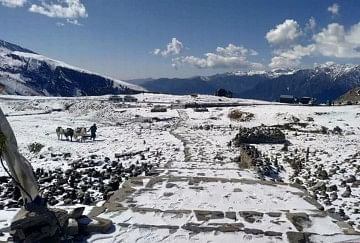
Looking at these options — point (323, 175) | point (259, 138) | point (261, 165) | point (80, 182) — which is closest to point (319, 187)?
point (323, 175)

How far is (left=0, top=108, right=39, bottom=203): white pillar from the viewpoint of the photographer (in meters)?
7.37

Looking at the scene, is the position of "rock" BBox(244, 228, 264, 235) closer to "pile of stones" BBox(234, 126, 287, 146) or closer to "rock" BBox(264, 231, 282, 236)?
"rock" BBox(264, 231, 282, 236)

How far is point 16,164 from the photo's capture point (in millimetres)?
7586

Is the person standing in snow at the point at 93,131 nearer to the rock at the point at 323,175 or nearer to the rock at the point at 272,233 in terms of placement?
the rock at the point at 323,175

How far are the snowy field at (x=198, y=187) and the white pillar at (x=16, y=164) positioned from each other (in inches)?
56.1

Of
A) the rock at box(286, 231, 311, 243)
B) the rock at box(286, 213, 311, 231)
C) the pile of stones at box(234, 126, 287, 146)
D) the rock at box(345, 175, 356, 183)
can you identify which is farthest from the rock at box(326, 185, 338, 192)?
the pile of stones at box(234, 126, 287, 146)

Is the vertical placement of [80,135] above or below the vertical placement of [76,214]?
below

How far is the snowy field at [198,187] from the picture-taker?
27.9 feet

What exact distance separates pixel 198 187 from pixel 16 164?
19.2 ft

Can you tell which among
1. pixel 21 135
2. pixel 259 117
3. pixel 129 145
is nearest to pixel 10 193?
pixel 129 145

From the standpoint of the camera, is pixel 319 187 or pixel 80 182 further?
pixel 80 182

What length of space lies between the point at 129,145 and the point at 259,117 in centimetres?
2241

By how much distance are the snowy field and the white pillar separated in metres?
1.42

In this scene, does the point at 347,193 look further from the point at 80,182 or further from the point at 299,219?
the point at 80,182
